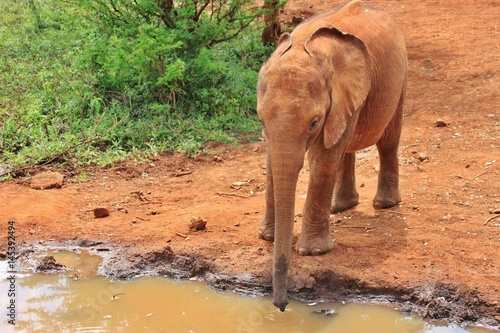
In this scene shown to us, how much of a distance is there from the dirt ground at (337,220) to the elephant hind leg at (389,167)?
0.12 metres

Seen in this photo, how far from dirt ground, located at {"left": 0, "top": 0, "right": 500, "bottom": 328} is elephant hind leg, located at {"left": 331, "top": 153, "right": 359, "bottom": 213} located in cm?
10

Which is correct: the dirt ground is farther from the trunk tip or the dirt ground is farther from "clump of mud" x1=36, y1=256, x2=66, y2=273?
the trunk tip

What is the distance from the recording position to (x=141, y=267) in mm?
6387

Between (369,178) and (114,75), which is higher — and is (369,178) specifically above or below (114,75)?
below

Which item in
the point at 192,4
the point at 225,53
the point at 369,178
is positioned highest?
the point at 192,4

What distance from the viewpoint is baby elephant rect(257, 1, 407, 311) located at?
5309mm

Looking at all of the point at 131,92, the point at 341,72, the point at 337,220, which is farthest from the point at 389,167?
the point at 131,92

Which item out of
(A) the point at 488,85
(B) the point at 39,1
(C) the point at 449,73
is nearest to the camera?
(A) the point at 488,85

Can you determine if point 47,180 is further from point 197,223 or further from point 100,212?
point 197,223

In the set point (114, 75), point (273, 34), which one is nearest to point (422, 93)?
point (273, 34)

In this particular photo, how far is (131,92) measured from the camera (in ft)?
32.8

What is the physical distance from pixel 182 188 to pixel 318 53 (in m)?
3.14

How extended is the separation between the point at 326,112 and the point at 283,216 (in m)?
0.92

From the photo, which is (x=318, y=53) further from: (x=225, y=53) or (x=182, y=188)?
(x=225, y=53)
